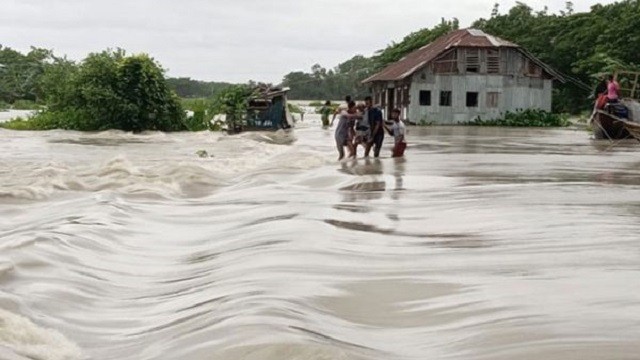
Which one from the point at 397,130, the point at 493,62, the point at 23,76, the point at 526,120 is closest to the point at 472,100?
the point at 493,62

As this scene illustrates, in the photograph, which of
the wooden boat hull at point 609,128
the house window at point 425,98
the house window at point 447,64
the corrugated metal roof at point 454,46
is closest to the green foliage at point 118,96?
the corrugated metal roof at point 454,46

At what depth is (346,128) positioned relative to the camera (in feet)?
58.0

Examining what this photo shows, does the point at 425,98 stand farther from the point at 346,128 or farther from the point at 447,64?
the point at 346,128

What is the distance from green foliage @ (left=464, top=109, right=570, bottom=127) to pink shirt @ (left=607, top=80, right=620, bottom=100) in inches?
728

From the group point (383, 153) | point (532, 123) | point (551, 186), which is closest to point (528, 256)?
point (551, 186)

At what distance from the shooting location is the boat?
33062 mm

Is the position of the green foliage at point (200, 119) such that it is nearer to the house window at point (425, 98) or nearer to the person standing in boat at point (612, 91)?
the house window at point (425, 98)

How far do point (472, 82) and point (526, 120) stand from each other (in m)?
3.20

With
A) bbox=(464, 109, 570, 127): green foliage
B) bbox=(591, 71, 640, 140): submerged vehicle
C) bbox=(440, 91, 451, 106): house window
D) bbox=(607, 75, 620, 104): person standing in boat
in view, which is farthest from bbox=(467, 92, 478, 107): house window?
bbox=(607, 75, 620, 104): person standing in boat

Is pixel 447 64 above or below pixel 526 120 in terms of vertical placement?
above

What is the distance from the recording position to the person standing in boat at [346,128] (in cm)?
1736

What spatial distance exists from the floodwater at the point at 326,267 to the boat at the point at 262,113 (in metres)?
18.5

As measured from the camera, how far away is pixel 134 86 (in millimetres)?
33719

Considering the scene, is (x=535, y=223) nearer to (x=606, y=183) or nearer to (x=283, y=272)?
(x=283, y=272)
